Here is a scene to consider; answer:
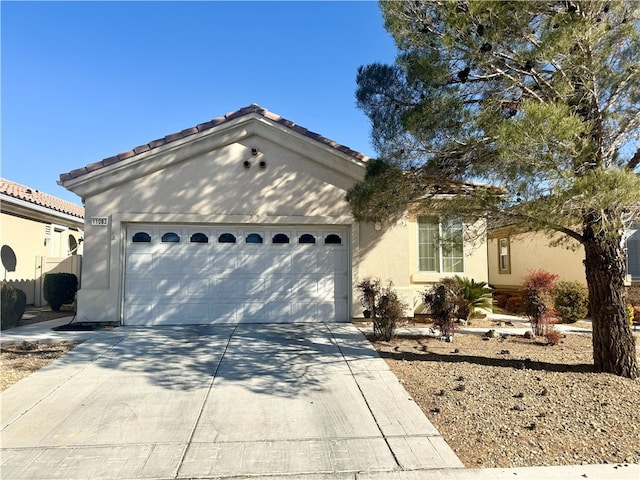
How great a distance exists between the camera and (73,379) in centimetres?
643

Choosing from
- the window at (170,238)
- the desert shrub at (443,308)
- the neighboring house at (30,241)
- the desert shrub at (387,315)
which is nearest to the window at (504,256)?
the desert shrub at (443,308)

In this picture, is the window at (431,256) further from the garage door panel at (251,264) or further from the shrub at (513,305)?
the garage door panel at (251,264)

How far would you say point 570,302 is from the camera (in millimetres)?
11688

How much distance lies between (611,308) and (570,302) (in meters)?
5.74

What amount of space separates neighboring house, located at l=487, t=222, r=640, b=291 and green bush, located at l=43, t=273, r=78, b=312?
12.5 metres

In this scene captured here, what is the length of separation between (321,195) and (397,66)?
4052 millimetres

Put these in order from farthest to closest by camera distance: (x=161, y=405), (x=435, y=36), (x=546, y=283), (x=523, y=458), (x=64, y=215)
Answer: (x=64, y=215)
(x=546, y=283)
(x=435, y=36)
(x=161, y=405)
(x=523, y=458)

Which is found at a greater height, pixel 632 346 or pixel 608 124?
pixel 608 124

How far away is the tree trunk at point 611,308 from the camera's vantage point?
6.42 meters

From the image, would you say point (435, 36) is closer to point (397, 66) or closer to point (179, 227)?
point (397, 66)

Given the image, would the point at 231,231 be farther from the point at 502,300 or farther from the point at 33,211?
the point at 502,300

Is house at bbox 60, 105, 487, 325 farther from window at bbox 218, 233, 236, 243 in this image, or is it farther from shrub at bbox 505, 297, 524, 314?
shrub at bbox 505, 297, 524, 314

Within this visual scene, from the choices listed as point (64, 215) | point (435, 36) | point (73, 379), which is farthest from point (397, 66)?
point (64, 215)

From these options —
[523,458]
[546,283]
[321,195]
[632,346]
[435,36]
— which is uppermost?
[435,36]
